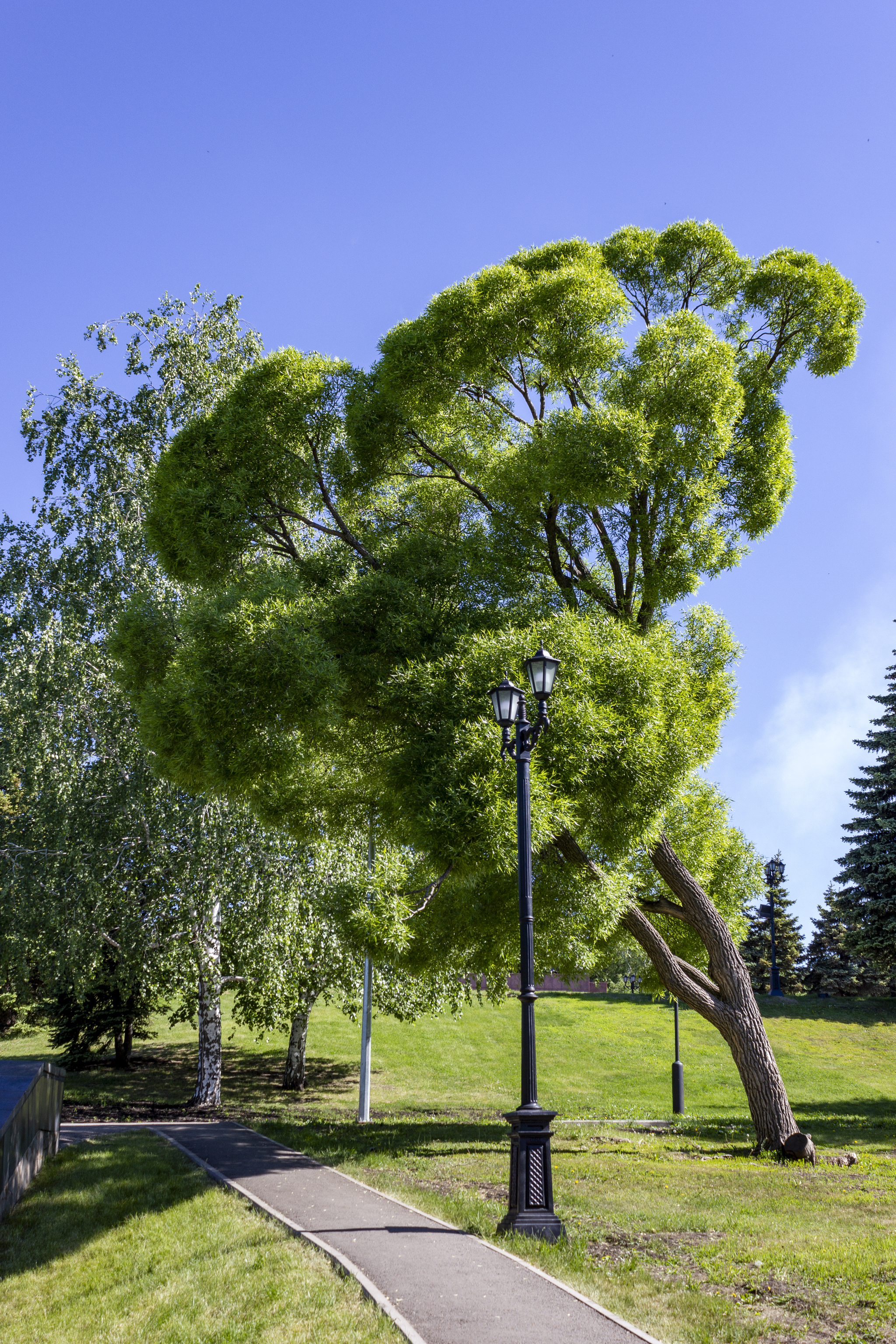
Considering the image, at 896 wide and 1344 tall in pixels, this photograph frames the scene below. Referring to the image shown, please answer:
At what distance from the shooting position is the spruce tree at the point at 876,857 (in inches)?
1401

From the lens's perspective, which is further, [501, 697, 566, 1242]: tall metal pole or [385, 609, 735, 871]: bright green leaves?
[385, 609, 735, 871]: bright green leaves

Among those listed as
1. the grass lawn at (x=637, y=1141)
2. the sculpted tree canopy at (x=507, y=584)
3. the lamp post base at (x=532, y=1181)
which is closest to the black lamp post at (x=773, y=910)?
the grass lawn at (x=637, y=1141)

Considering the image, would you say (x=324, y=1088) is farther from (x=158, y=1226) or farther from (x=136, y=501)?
(x=158, y=1226)

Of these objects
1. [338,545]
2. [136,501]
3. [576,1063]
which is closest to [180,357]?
[136,501]

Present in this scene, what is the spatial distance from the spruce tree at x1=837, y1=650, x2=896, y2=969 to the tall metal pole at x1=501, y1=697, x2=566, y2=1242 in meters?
30.7

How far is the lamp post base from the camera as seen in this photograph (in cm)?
803

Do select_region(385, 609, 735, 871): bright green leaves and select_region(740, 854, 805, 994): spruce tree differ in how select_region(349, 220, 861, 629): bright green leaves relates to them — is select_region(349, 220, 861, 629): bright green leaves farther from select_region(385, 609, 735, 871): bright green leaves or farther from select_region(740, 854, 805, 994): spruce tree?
select_region(740, 854, 805, 994): spruce tree

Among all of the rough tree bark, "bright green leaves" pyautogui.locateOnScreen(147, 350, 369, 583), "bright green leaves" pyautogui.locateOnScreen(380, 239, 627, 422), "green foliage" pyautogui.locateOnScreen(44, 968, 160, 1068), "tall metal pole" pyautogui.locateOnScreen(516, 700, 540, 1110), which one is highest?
"bright green leaves" pyautogui.locateOnScreen(380, 239, 627, 422)

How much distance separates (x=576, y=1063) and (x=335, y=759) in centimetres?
2169

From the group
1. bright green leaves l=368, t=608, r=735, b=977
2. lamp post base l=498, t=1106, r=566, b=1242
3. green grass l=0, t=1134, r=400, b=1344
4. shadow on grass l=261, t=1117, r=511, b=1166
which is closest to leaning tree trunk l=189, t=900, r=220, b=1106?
shadow on grass l=261, t=1117, r=511, b=1166

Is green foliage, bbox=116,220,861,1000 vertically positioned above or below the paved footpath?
above

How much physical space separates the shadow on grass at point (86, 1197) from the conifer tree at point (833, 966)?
38.0 metres

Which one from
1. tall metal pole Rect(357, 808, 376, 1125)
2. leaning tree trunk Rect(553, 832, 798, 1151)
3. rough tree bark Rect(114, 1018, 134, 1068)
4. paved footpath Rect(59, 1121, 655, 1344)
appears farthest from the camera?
rough tree bark Rect(114, 1018, 134, 1068)

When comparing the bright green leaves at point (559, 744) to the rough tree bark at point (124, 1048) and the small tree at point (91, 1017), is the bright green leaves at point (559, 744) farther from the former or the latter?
the rough tree bark at point (124, 1048)
